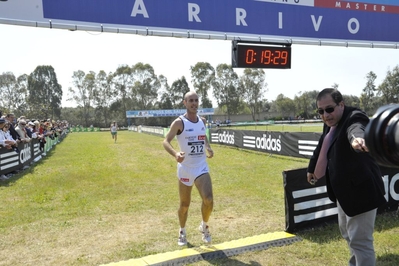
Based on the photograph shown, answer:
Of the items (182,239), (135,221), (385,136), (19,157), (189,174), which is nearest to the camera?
(385,136)

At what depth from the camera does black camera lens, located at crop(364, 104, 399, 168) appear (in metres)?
1.43

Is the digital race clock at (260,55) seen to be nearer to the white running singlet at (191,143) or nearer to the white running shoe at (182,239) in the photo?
the white running singlet at (191,143)

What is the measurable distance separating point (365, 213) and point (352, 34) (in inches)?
354

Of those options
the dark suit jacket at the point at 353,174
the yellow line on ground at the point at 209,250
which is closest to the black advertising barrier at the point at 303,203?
the yellow line on ground at the point at 209,250

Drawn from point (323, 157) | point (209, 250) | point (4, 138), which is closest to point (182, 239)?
point (209, 250)

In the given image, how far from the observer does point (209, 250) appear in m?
4.62


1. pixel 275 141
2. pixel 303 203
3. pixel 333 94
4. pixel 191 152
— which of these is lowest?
pixel 275 141

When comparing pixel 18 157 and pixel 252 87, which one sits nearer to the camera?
pixel 18 157

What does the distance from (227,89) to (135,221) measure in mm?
80056

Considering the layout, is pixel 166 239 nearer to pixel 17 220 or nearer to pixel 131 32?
pixel 17 220

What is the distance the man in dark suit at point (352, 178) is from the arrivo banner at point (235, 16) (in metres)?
6.18

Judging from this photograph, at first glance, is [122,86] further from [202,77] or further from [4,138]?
[4,138]

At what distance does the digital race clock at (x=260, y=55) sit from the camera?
28.7 feet

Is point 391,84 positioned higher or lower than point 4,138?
higher
